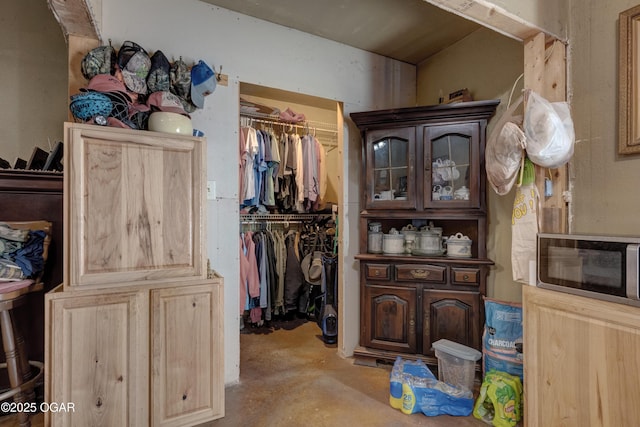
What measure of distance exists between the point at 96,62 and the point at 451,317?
Result: 268 cm

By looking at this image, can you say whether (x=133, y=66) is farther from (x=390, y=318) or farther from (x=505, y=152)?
(x=390, y=318)

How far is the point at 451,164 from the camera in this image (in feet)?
7.59

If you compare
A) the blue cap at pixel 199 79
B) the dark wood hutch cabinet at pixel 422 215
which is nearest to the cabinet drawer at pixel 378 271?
the dark wood hutch cabinet at pixel 422 215

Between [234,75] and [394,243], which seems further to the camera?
[394,243]

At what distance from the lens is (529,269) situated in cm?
151

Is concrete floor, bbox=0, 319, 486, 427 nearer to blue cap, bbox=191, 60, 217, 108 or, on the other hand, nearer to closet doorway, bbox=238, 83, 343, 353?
closet doorway, bbox=238, 83, 343, 353

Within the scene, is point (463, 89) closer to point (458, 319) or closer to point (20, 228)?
point (458, 319)

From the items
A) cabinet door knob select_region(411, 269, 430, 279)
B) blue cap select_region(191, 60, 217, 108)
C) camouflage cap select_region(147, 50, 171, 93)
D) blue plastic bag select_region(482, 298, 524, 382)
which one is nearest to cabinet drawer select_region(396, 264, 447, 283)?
cabinet door knob select_region(411, 269, 430, 279)

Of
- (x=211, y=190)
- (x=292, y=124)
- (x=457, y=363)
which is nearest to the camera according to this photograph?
(x=457, y=363)

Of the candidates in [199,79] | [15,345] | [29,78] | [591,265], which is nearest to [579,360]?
[591,265]

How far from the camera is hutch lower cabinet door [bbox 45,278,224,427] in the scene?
1.33 m

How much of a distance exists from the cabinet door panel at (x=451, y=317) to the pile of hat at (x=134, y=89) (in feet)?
6.64

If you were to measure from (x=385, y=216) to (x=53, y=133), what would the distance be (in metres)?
2.59

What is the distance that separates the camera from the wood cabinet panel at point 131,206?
1.38 metres
